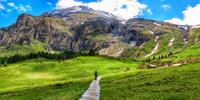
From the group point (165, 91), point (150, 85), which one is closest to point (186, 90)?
point (165, 91)

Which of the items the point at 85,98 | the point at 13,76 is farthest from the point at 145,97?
the point at 13,76

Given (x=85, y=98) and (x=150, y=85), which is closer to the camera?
(x=85, y=98)

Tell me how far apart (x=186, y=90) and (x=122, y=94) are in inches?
357

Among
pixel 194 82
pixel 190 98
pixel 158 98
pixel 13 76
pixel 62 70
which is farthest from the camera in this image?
pixel 62 70

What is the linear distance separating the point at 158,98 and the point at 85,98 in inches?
439

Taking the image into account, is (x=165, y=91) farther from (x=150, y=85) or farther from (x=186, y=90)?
(x=150, y=85)

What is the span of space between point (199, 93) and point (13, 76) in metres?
135

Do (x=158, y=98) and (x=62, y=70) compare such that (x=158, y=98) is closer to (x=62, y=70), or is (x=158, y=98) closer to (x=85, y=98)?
(x=85, y=98)

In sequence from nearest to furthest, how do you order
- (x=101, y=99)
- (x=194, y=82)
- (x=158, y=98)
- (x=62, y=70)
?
(x=158, y=98), (x=101, y=99), (x=194, y=82), (x=62, y=70)

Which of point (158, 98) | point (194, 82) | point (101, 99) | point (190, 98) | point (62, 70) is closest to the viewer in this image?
point (190, 98)

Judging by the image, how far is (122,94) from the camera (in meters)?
52.5

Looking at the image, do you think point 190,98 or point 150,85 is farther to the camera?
point 150,85

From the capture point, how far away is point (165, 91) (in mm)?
51688

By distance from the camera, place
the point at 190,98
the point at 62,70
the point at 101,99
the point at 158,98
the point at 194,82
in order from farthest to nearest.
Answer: the point at 62,70 → the point at 194,82 → the point at 101,99 → the point at 158,98 → the point at 190,98
